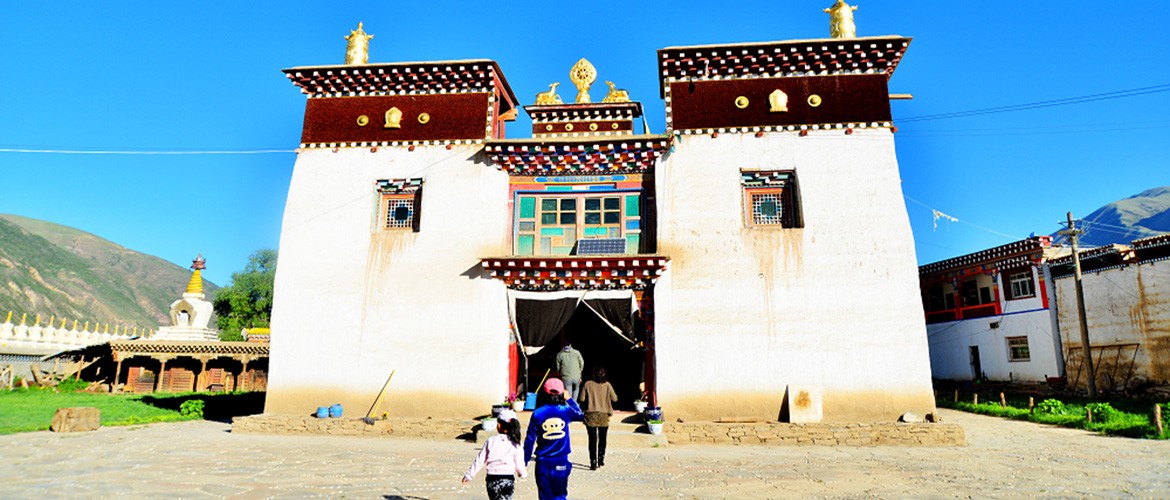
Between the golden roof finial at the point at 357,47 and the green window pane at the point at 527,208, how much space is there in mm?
5924

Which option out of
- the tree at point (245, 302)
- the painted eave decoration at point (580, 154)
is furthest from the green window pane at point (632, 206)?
the tree at point (245, 302)

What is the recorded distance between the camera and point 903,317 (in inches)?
539

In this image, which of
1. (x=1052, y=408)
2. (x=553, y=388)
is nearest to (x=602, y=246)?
(x=553, y=388)

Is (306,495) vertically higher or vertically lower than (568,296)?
lower

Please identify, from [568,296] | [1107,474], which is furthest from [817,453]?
Result: [568,296]

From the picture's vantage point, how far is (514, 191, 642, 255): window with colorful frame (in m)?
15.4

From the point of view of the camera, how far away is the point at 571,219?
15617 mm

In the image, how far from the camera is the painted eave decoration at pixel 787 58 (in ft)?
49.4

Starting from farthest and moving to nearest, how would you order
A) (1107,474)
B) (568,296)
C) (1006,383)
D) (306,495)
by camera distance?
(1006,383), (568,296), (1107,474), (306,495)

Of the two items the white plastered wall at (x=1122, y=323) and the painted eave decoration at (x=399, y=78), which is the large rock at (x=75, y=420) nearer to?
the painted eave decoration at (x=399, y=78)

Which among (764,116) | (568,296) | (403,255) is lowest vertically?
(568,296)

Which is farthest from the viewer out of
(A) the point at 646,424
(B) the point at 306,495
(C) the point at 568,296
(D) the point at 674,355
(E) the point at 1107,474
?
(C) the point at 568,296

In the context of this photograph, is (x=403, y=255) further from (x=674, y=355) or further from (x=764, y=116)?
(x=764, y=116)

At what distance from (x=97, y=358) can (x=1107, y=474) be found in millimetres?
36967
